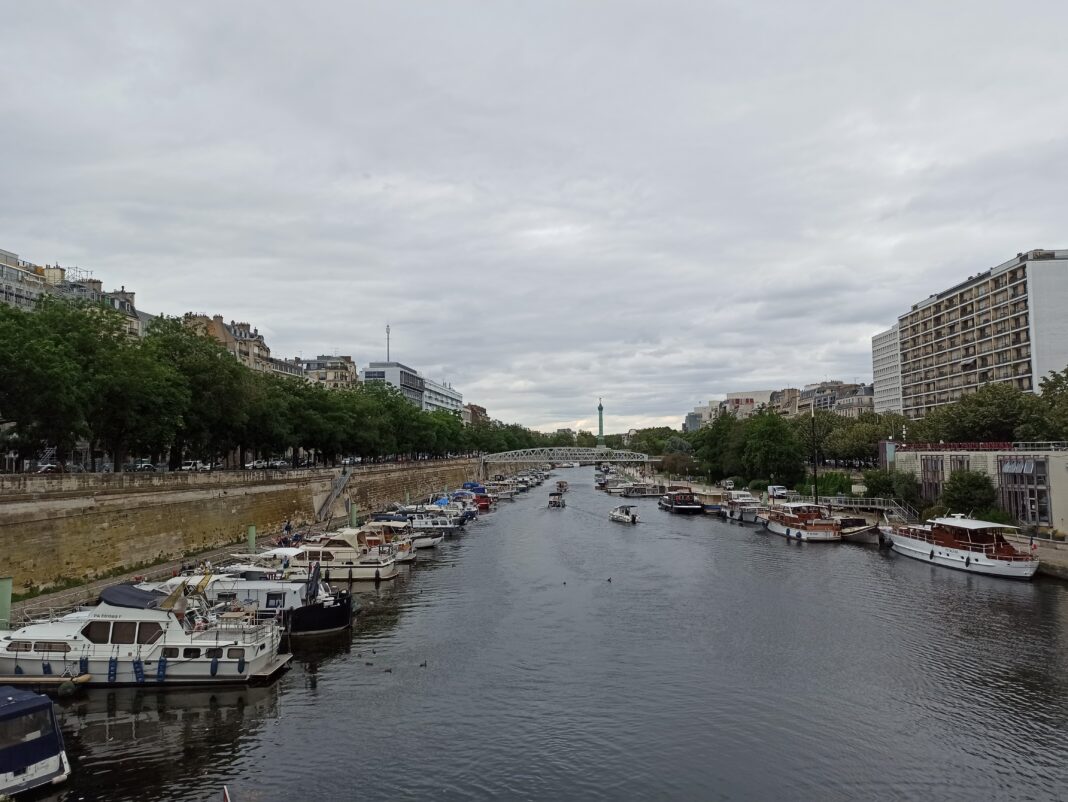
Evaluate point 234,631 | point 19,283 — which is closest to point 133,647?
point 234,631

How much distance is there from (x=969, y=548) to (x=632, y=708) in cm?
3672

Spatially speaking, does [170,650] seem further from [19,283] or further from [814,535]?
[19,283]

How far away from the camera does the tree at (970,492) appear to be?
61.8 m

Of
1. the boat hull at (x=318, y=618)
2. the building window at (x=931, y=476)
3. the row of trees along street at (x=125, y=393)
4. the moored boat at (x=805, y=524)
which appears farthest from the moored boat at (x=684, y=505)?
the boat hull at (x=318, y=618)

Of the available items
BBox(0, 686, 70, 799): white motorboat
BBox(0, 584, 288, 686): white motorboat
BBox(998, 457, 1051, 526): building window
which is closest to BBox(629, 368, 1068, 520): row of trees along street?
BBox(998, 457, 1051, 526): building window

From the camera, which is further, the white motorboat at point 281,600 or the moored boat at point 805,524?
the moored boat at point 805,524

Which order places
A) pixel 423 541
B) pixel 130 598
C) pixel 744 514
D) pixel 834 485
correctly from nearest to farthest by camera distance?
pixel 130 598 → pixel 423 541 → pixel 744 514 → pixel 834 485

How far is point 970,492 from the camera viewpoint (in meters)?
62.2

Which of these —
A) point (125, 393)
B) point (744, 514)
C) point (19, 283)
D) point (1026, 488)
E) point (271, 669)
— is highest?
point (19, 283)

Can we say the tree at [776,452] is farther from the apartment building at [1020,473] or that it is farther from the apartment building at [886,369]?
the apartment building at [886,369]

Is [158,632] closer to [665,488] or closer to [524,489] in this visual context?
[665,488]

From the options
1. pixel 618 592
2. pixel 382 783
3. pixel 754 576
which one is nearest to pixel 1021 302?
pixel 754 576

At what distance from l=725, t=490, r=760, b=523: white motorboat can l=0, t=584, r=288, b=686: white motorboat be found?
2822 inches

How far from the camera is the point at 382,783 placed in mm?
21188
